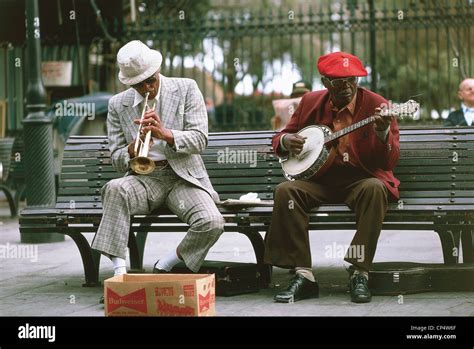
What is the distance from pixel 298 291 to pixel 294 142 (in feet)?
3.44

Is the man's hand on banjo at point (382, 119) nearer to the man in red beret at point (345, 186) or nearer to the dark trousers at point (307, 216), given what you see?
the man in red beret at point (345, 186)

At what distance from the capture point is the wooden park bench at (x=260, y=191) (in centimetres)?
676

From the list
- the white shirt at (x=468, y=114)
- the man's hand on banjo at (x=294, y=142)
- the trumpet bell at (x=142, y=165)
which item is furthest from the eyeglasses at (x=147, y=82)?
the white shirt at (x=468, y=114)

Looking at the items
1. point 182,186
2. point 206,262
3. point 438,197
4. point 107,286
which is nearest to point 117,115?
point 182,186

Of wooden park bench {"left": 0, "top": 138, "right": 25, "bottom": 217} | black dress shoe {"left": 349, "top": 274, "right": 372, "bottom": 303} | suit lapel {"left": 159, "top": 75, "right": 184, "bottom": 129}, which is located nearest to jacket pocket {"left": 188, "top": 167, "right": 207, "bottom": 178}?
suit lapel {"left": 159, "top": 75, "right": 184, "bottom": 129}

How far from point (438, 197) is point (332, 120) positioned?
36.2 inches

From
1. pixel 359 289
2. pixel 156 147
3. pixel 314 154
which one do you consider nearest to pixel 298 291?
pixel 359 289

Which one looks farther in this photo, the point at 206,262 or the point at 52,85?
the point at 52,85

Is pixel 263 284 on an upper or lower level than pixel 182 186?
lower

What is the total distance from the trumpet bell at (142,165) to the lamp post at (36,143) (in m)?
3.45

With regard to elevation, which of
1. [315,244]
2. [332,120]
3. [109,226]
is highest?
[332,120]

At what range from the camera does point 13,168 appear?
13352mm
